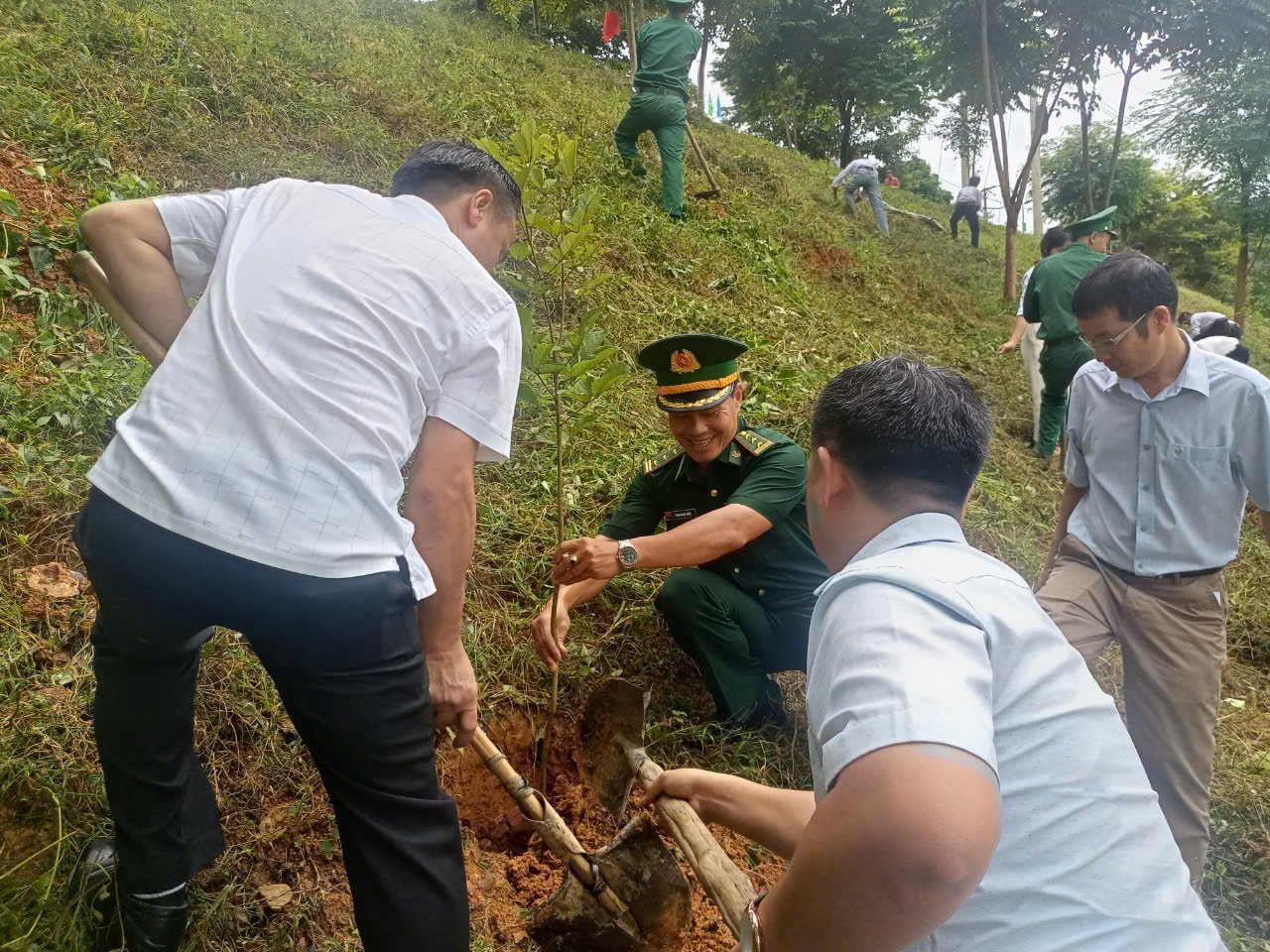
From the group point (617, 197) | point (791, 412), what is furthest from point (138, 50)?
point (791, 412)

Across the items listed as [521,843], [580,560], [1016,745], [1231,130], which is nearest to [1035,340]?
[580,560]

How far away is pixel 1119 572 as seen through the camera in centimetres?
283

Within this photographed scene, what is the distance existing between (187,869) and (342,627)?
0.93 metres

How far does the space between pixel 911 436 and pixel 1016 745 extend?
0.46 metres

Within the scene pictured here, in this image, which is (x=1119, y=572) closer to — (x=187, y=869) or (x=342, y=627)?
(x=342, y=627)

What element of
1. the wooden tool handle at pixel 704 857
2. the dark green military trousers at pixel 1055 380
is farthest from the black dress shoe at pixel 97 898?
the dark green military trousers at pixel 1055 380

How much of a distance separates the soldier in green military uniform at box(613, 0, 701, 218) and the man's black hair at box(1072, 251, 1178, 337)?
5.40 m

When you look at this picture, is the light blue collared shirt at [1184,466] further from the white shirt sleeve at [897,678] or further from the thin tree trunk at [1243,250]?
the thin tree trunk at [1243,250]

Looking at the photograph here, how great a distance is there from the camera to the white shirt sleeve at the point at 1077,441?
119 inches

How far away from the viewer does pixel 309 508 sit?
1.35 metres

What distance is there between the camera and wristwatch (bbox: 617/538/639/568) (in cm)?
260

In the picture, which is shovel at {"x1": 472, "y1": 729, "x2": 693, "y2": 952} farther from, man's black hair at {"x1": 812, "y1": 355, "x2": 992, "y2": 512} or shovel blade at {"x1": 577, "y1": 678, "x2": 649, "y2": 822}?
man's black hair at {"x1": 812, "y1": 355, "x2": 992, "y2": 512}

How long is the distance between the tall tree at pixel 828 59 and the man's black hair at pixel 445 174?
19.1 metres

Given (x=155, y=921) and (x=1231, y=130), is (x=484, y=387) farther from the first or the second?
(x=1231, y=130)
